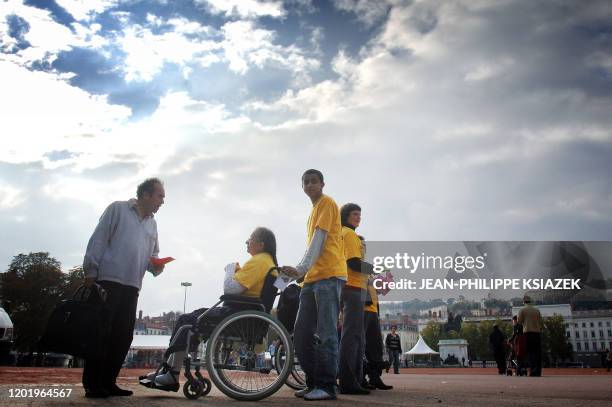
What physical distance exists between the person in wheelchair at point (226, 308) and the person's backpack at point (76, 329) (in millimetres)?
594

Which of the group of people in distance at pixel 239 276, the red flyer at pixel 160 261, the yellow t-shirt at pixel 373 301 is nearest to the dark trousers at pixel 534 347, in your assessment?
the yellow t-shirt at pixel 373 301

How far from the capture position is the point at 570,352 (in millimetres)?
94438

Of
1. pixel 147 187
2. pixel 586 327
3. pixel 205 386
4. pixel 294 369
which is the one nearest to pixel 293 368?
pixel 294 369

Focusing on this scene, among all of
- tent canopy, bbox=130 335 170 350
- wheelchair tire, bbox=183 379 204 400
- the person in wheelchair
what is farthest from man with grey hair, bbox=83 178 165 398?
tent canopy, bbox=130 335 170 350

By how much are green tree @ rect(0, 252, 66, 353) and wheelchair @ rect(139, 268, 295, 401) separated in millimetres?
43659

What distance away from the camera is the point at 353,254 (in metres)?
5.66

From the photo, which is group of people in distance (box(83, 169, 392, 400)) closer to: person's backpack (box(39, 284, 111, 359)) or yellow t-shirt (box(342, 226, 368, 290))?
person's backpack (box(39, 284, 111, 359))

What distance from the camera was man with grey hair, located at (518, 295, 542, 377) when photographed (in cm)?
1220

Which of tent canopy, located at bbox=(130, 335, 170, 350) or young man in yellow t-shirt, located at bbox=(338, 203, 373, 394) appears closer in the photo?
young man in yellow t-shirt, located at bbox=(338, 203, 373, 394)

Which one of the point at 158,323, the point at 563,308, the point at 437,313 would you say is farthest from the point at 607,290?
the point at 158,323

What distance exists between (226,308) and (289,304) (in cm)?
87

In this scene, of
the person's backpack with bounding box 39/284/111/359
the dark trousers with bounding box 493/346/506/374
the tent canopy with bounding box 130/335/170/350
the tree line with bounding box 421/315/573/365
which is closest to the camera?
the person's backpack with bounding box 39/284/111/359

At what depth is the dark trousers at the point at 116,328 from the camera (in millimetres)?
4605

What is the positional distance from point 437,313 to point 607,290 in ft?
172
